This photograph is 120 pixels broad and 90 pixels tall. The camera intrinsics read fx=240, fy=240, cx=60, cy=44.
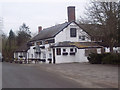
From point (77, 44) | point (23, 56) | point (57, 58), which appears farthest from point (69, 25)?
point (23, 56)

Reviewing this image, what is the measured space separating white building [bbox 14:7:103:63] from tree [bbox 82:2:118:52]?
5.07 m

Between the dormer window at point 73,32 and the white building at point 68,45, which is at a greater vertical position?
the dormer window at point 73,32

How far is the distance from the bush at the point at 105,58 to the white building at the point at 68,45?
4.13 metres

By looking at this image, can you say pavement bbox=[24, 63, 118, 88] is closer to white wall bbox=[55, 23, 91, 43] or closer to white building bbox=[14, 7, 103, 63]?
white building bbox=[14, 7, 103, 63]

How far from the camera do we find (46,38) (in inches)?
1673

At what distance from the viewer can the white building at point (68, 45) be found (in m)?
38.8

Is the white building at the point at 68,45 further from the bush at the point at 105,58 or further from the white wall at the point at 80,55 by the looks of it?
the bush at the point at 105,58

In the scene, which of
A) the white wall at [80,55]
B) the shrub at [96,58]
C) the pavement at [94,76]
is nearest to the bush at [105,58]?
the shrub at [96,58]

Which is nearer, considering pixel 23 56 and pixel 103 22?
pixel 103 22

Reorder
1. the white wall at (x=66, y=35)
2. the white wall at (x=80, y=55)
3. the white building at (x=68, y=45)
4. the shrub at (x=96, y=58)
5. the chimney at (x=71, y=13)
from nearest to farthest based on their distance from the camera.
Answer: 1. the shrub at (x=96, y=58)
2. the white building at (x=68, y=45)
3. the white wall at (x=80, y=55)
4. the white wall at (x=66, y=35)
5. the chimney at (x=71, y=13)

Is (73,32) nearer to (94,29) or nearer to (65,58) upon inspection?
(65,58)

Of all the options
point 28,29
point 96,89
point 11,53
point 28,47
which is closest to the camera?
point 96,89

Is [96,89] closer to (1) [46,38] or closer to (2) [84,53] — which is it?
(2) [84,53]

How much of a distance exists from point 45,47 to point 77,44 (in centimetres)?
603
